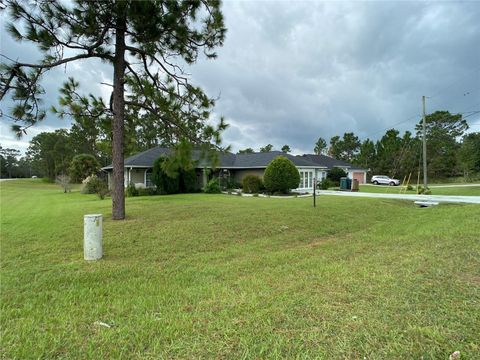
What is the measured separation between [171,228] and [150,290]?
3795 mm

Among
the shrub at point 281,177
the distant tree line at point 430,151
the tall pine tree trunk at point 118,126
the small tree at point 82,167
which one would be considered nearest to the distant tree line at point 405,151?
the distant tree line at point 430,151

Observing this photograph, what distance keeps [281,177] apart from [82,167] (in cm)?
2412

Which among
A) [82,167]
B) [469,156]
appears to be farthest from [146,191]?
[469,156]

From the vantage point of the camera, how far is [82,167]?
3284cm

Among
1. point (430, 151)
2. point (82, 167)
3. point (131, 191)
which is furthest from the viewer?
point (430, 151)

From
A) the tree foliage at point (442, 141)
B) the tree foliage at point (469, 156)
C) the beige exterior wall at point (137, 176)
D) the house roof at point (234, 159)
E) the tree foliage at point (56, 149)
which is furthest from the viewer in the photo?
the tree foliage at point (56, 149)

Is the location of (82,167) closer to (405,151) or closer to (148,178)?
(148,178)

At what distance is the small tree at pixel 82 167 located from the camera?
3272cm

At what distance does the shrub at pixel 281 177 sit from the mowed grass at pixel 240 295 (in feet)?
42.2

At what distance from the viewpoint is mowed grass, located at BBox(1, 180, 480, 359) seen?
8.25 ft

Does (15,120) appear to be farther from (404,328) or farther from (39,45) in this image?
(404,328)

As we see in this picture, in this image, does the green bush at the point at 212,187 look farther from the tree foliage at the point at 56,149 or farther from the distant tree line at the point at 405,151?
the tree foliage at the point at 56,149

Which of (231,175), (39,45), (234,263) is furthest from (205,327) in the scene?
(231,175)

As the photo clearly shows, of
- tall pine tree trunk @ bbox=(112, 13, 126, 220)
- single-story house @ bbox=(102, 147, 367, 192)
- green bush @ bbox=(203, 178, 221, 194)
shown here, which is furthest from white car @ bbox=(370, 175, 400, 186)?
tall pine tree trunk @ bbox=(112, 13, 126, 220)
